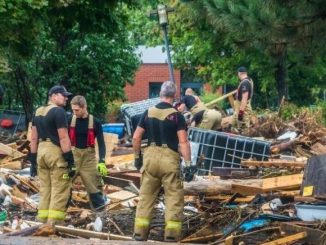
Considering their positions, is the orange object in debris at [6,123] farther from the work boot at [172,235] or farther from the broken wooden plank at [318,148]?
the work boot at [172,235]

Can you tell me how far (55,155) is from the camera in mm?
10891

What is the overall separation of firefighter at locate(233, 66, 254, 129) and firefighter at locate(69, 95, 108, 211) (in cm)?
695

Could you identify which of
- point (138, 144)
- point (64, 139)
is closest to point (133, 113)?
point (64, 139)

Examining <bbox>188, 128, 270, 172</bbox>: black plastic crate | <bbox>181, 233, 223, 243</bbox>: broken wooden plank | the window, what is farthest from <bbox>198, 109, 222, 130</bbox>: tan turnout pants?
the window

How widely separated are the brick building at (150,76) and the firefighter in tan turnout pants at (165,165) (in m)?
32.8

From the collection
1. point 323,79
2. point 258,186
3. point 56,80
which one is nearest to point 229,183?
point 258,186

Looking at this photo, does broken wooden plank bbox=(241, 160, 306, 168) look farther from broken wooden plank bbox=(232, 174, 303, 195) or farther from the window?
the window

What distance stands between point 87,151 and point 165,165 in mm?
2445

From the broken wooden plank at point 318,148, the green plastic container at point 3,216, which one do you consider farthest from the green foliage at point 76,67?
the green plastic container at point 3,216

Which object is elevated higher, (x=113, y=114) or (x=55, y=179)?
(x=55, y=179)

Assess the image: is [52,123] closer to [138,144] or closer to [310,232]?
[138,144]

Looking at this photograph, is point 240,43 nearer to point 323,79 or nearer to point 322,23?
point 322,23

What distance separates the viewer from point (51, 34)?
25.4 m

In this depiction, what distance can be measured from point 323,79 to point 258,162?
15733 mm
